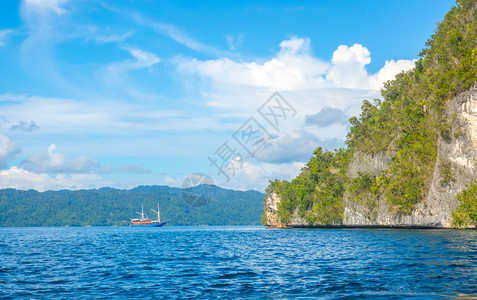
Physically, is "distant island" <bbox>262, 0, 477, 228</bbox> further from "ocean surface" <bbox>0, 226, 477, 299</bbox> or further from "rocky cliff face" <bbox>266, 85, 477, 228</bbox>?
"ocean surface" <bbox>0, 226, 477, 299</bbox>

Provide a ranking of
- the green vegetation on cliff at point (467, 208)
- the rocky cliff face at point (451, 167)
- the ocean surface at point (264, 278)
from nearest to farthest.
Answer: the ocean surface at point (264, 278) < the green vegetation on cliff at point (467, 208) < the rocky cliff face at point (451, 167)

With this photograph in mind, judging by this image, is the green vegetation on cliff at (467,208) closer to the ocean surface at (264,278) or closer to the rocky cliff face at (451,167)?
the rocky cliff face at (451,167)

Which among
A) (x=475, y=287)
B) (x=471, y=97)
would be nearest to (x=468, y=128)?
(x=471, y=97)

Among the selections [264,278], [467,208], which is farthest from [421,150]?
[264,278]

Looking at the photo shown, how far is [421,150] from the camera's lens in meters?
78.6

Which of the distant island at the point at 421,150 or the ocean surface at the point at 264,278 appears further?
the distant island at the point at 421,150

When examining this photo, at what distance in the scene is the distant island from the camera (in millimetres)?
64500

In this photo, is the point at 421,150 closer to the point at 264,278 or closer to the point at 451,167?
the point at 451,167

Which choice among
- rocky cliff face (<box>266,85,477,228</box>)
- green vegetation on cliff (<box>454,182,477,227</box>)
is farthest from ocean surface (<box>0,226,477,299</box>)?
rocky cliff face (<box>266,85,477,228</box>)

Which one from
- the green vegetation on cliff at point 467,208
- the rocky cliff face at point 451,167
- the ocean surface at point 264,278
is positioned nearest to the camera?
the ocean surface at point 264,278

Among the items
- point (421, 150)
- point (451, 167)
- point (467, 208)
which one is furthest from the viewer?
point (421, 150)

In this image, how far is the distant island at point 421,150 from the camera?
6450 cm

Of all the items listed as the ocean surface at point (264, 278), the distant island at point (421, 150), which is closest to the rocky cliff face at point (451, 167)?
the distant island at point (421, 150)

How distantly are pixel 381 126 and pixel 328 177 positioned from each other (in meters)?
30.6
